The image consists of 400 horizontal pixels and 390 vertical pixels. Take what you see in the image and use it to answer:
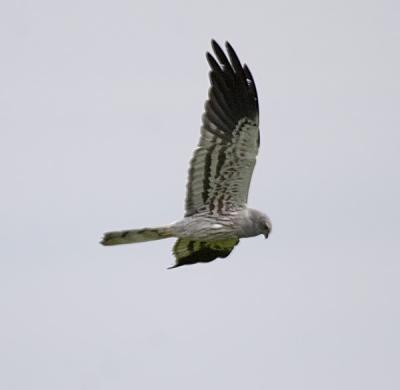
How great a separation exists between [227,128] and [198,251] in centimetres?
195

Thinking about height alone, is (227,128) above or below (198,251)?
above

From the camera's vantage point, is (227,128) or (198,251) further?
(198,251)

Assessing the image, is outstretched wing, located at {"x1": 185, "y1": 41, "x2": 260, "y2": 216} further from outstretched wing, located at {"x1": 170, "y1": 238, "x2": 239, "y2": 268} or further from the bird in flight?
outstretched wing, located at {"x1": 170, "y1": 238, "x2": 239, "y2": 268}

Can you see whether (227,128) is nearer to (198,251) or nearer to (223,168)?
(223,168)

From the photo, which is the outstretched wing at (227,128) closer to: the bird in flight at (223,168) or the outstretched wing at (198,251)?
the bird in flight at (223,168)

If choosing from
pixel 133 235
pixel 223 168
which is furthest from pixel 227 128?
pixel 133 235

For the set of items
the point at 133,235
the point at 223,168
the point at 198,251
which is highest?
the point at 223,168

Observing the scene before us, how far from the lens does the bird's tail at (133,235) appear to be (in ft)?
182

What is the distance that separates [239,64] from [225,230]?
213 centimetres

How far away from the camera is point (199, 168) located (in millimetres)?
55594

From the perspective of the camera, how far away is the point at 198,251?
186 ft

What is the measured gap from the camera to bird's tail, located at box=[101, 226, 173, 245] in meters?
55.5

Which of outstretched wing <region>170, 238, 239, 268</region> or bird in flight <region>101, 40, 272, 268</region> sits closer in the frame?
bird in flight <region>101, 40, 272, 268</region>

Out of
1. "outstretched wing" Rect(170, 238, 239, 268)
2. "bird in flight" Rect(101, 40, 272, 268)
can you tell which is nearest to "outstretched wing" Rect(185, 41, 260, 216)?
"bird in flight" Rect(101, 40, 272, 268)
